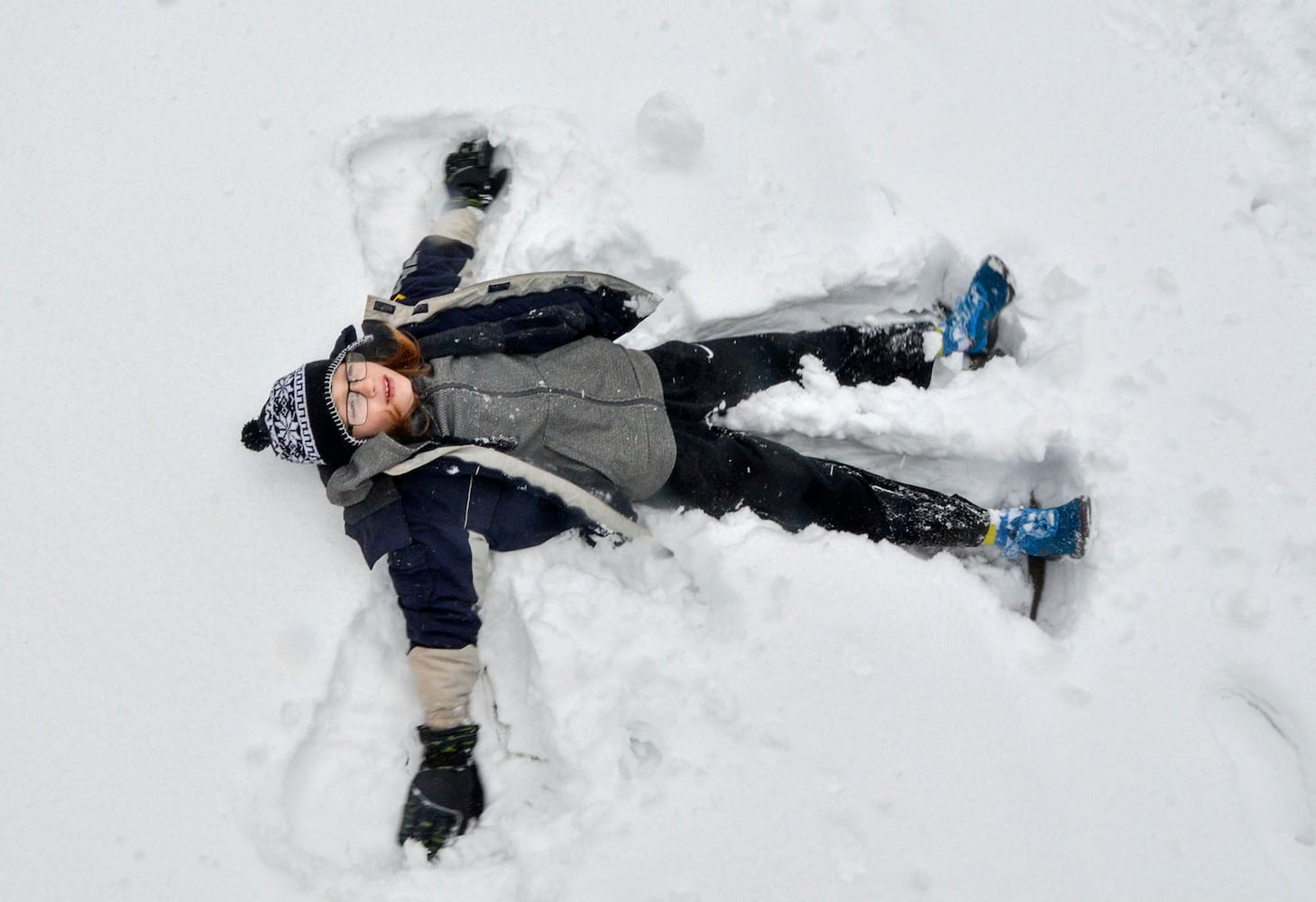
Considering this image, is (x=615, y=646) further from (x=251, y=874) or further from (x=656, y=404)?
(x=251, y=874)

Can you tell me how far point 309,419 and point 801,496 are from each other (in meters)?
1.30

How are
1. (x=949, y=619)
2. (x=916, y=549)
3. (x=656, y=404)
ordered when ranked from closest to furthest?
(x=949, y=619), (x=656, y=404), (x=916, y=549)

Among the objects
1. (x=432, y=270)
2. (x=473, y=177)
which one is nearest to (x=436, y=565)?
(x=432, y=270)

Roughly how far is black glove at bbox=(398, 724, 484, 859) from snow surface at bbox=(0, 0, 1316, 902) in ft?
0.20

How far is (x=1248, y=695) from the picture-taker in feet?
6.86

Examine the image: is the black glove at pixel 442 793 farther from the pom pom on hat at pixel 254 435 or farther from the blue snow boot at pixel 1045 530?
the blue snow boot at pixel 1045 530

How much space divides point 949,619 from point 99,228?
2.71 metres

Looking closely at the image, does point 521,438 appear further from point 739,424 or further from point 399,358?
point 739,424

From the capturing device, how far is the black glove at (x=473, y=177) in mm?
2557

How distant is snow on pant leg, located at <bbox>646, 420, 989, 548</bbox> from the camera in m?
2.27

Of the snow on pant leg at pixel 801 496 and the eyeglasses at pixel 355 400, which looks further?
the snow on pant leg at pixel 801 496

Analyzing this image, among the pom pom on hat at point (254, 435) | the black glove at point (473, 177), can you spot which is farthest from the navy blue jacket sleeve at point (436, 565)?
the black glove at point (473, 177)

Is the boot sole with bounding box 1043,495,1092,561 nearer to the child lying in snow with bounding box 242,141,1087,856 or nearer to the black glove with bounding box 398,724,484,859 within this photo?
the child lying in snow with bounding box 242,141,1087,856

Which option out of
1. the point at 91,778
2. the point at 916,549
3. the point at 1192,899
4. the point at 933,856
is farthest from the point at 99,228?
the point at 1192,899
